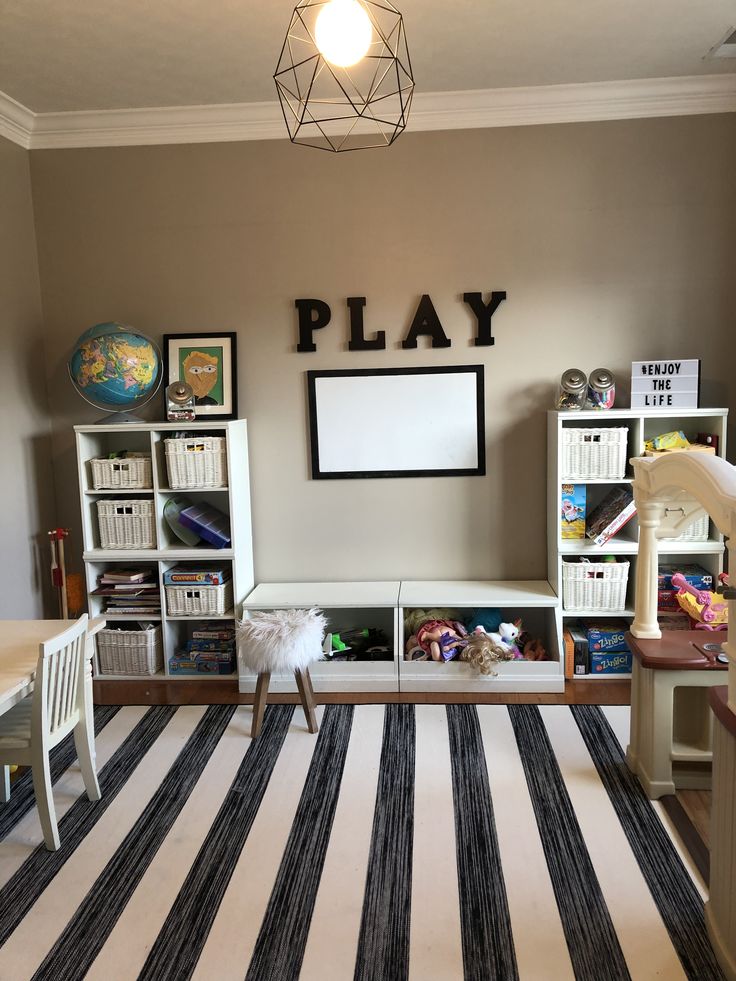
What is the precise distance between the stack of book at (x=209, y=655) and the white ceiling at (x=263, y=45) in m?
2.73

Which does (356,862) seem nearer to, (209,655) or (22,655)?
(22,655)

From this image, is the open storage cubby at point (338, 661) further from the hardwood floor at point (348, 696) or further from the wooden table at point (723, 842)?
the wooden table at point (723, 842)

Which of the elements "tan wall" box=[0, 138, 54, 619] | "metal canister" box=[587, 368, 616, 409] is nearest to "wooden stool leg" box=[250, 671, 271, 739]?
"tan wall" box=[0, 138, 54, 619]

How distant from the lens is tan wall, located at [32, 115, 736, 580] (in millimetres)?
4008

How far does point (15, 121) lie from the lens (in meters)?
3.97

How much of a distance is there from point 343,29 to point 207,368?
8.54 ft

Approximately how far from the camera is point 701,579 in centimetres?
393

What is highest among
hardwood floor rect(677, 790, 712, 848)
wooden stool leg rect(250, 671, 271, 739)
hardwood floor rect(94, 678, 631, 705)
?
wooden stool leg rect(250, 671, 271, 739)

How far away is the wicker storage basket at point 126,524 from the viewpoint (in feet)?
13.4

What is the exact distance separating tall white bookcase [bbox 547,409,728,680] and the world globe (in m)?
2.11

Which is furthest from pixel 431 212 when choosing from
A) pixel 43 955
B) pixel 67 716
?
pixel 43 955

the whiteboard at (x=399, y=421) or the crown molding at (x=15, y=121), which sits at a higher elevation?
the crown molding at (x=15, y=121)

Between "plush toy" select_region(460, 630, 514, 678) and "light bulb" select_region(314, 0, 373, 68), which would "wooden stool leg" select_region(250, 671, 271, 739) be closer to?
"plush toy" select_region(460, 630, 514, 678)

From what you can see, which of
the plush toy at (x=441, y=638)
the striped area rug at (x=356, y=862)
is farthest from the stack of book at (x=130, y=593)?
the plush toy at (x=441, y=638)
